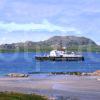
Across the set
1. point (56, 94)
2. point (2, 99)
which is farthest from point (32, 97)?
point (56, 94)

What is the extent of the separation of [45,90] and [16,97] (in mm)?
15627

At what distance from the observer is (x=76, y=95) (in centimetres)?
5675

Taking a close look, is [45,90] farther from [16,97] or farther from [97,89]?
[16,97]

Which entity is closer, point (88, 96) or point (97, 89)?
point (88, 96)

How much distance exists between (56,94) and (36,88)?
9720mm

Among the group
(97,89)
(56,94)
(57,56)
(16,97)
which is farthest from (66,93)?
(57,56)

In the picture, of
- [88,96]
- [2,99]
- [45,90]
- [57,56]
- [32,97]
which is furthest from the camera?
[57,56]

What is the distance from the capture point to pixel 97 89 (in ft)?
212

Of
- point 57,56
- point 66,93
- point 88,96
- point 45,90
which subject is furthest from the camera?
point 57,56

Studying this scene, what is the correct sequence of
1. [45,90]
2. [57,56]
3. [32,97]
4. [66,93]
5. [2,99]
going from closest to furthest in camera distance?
[2,99] → [32,97] → [66,93] → [45,90] → [57,56]

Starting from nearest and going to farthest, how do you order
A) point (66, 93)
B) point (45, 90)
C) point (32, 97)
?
point (32, 97), point (66, 93), point (45, 90)

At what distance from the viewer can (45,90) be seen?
64.3m

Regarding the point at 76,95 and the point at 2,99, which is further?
the point at 76,95

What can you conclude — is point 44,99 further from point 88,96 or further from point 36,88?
point 36,88
